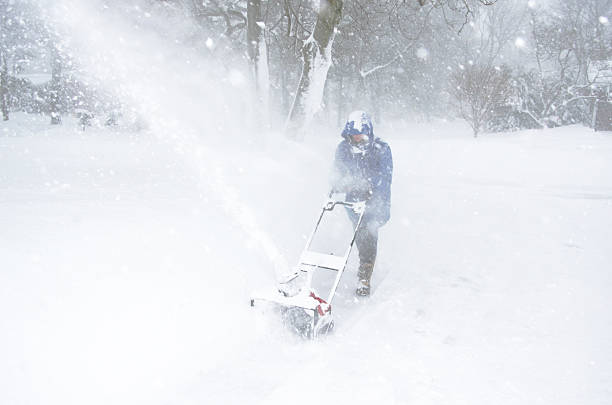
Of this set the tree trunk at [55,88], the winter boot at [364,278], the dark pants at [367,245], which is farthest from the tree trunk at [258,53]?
the tree trunk at [55,88]

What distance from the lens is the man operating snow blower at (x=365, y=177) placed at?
4.83m

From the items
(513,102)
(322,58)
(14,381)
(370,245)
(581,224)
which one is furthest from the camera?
(513,102)

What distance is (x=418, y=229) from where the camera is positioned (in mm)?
7164

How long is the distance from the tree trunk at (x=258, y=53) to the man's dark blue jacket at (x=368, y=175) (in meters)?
7.33

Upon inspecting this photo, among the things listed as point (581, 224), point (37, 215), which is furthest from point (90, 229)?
point (581, 224)

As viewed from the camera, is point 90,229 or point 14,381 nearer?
point 14,381

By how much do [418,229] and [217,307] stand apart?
4.02 meters

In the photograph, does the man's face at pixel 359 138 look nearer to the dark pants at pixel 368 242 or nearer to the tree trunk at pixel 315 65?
the dark pants at pixel 368 242

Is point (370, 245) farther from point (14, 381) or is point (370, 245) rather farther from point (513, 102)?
point (513, 102)

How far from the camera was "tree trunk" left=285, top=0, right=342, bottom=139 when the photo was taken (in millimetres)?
9367

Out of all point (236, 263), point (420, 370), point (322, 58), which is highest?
point (322, 58)

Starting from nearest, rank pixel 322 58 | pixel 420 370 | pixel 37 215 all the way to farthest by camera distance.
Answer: pixel 420 370 < pixel 37 215 < pixel 322 58

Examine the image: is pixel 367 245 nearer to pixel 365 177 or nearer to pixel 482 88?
pixel 365 177

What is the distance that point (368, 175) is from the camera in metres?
5.00
